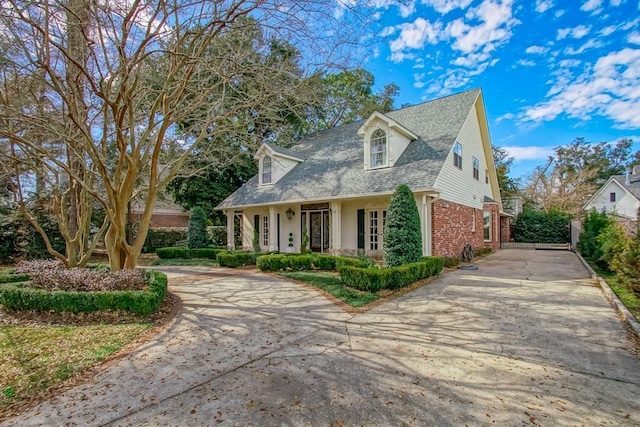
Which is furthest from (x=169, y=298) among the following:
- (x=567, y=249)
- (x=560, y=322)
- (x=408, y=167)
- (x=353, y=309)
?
(x=567, y=249)

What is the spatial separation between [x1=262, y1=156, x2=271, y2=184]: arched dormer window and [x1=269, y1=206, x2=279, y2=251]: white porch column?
2.20 meters

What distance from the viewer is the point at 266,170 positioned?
18047mm

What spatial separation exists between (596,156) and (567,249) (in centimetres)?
3655

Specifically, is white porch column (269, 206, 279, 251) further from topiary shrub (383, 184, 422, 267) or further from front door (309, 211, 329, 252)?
topiary shrub (383, 184, 422, 267)

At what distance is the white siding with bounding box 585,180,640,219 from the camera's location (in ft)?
110

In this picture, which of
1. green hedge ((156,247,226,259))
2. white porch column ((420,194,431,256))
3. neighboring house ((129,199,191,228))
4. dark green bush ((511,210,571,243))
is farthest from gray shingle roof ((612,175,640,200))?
neighboring house ((129,199,191,228))

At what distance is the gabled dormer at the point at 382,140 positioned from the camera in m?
13.1

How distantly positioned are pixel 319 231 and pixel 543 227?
18032mm

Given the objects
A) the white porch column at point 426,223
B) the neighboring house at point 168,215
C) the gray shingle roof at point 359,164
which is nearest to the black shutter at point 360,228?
the gray shingle roof at point 359,164

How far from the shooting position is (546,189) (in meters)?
32.7

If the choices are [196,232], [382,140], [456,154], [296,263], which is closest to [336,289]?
[296,263]

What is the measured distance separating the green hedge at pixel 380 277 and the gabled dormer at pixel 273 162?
9696 mm

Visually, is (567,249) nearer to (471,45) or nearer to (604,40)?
(604,40)

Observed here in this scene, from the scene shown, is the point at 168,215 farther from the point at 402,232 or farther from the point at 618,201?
the point at 618,201
